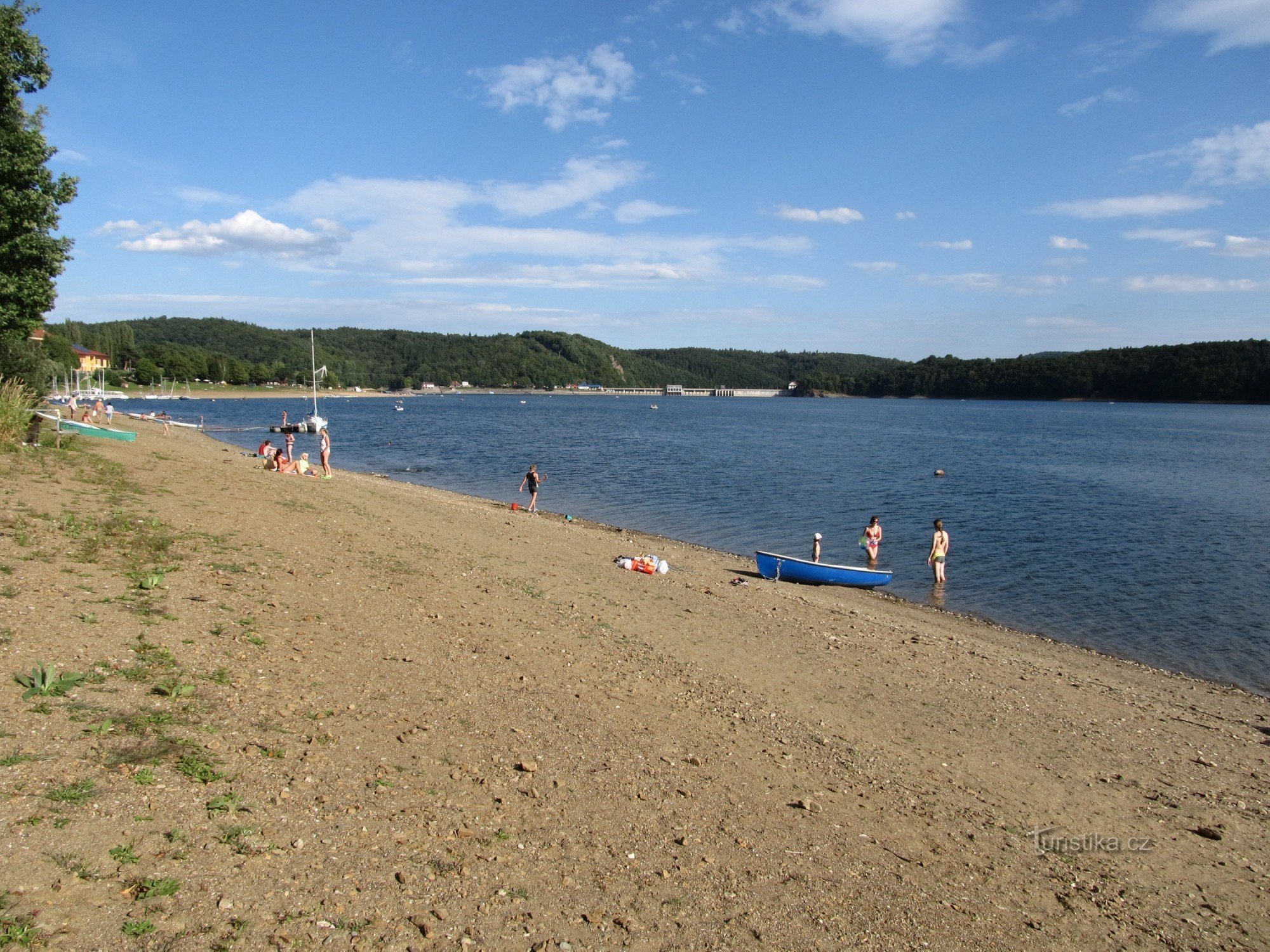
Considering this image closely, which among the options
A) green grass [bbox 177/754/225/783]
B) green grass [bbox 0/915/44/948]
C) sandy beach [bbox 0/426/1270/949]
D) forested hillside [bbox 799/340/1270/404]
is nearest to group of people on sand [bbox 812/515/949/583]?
sandy beach [bbox 0/426/1270/949]

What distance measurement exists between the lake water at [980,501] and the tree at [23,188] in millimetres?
17069

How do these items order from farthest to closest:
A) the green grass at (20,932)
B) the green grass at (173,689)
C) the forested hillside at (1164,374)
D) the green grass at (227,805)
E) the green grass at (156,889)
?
the forested hillside at (1164,374), the green grass at (173,689), the green grass at (227,805), the green grass at (156,889), the green grass at (20,932)

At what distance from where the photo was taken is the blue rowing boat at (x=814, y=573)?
1828 centimetres

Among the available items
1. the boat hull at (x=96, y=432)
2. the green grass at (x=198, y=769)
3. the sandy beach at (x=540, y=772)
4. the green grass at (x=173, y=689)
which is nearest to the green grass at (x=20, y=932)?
the sandy beach at (x=540, y=772)

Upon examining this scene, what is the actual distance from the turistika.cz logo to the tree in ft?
64.7

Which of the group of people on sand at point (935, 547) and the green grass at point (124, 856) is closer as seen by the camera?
the green grass at point (124, 856)

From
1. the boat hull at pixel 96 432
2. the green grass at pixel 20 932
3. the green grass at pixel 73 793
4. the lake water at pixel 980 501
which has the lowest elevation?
the lake water at pixel 980 501

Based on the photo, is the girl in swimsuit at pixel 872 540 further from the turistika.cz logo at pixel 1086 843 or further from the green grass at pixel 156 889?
the green grass at pixel 156 889

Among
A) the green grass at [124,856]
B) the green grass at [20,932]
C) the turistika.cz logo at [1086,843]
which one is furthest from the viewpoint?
the turistika.cz logo at [1086,843]

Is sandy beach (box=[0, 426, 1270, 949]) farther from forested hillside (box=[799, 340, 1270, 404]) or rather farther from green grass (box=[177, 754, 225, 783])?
forested hillside (box=[799, 340, 1270, 404])

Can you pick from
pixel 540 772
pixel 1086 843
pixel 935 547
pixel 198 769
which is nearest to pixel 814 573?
pixel 935 547

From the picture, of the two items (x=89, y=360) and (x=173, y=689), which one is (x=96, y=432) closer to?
(x=173, y=689)

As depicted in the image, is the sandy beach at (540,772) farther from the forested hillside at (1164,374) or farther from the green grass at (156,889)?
the forested hillside at (1164,374)

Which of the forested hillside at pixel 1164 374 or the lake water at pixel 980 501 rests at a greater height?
the forested hillside at pixel 1164 374
